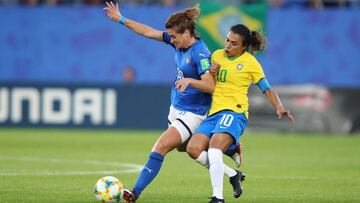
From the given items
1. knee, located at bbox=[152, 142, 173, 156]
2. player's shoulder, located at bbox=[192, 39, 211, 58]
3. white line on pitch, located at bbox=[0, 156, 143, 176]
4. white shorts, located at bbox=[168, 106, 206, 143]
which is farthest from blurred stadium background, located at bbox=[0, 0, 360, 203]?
player's shoulder, located at bbox=[192, 39, 211, 58]

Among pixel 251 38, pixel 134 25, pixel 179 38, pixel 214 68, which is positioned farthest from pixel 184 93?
pixel 134 25

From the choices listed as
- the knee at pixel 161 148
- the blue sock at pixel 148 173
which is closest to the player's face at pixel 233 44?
the knee at pixel 161 148

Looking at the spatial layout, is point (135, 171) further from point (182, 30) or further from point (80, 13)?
point (80, 13)

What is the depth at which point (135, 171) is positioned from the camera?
14633 mm

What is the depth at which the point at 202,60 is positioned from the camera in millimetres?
10367

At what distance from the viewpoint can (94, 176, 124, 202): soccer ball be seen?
32.9ft

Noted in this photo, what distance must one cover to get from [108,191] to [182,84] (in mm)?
1413

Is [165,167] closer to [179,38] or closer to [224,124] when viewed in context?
[224,124]

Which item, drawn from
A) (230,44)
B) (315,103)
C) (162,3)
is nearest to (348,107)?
(315,103)

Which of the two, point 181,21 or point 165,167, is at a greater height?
point 181,21

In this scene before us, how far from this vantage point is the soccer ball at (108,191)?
32.9 feet

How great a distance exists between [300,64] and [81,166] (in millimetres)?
13956

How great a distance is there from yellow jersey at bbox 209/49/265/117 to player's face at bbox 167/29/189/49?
453mm

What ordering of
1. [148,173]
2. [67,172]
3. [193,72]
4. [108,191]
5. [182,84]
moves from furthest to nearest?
[67,172]
[193,72]
[148,173]
[108,191]
[182,84]
